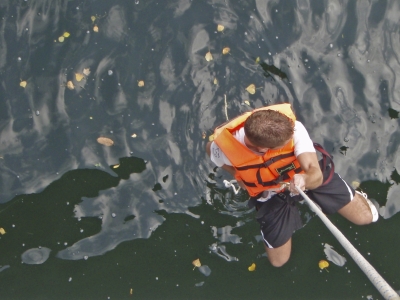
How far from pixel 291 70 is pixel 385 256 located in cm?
234

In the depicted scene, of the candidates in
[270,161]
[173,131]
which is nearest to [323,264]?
[270,161]

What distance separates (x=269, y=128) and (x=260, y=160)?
0.60 metres

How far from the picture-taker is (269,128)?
371 centimetres

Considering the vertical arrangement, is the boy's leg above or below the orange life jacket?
below

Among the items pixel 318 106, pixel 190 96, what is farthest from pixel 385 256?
pixel 190 96

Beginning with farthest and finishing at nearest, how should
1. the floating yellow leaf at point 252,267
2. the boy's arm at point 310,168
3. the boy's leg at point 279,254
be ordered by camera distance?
the floating yellow leaf at point 252,267
the boy's leg at point 279,254
the boy's arm at point 310,168

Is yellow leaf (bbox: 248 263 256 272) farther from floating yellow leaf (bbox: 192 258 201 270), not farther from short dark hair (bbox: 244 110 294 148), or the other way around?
short dark hair (bbox: 244 110 294 148)

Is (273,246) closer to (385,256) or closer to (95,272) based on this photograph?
(385,256)

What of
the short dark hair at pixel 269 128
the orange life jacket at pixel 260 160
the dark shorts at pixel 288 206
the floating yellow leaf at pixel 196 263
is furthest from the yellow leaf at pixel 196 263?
the short dark hair at pixel 269 128

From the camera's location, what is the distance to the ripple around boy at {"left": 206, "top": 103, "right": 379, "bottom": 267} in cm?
380

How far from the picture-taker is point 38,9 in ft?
17.6

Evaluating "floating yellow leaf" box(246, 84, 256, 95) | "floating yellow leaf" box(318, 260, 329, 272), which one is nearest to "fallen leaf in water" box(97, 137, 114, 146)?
"floating yellow leaf" box(246, 84, 256, 95)

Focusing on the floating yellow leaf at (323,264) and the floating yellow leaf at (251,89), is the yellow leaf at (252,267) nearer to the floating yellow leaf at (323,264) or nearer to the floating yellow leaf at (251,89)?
the floating yellow leaf at (323,264)

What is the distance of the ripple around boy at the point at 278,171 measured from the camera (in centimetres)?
380
